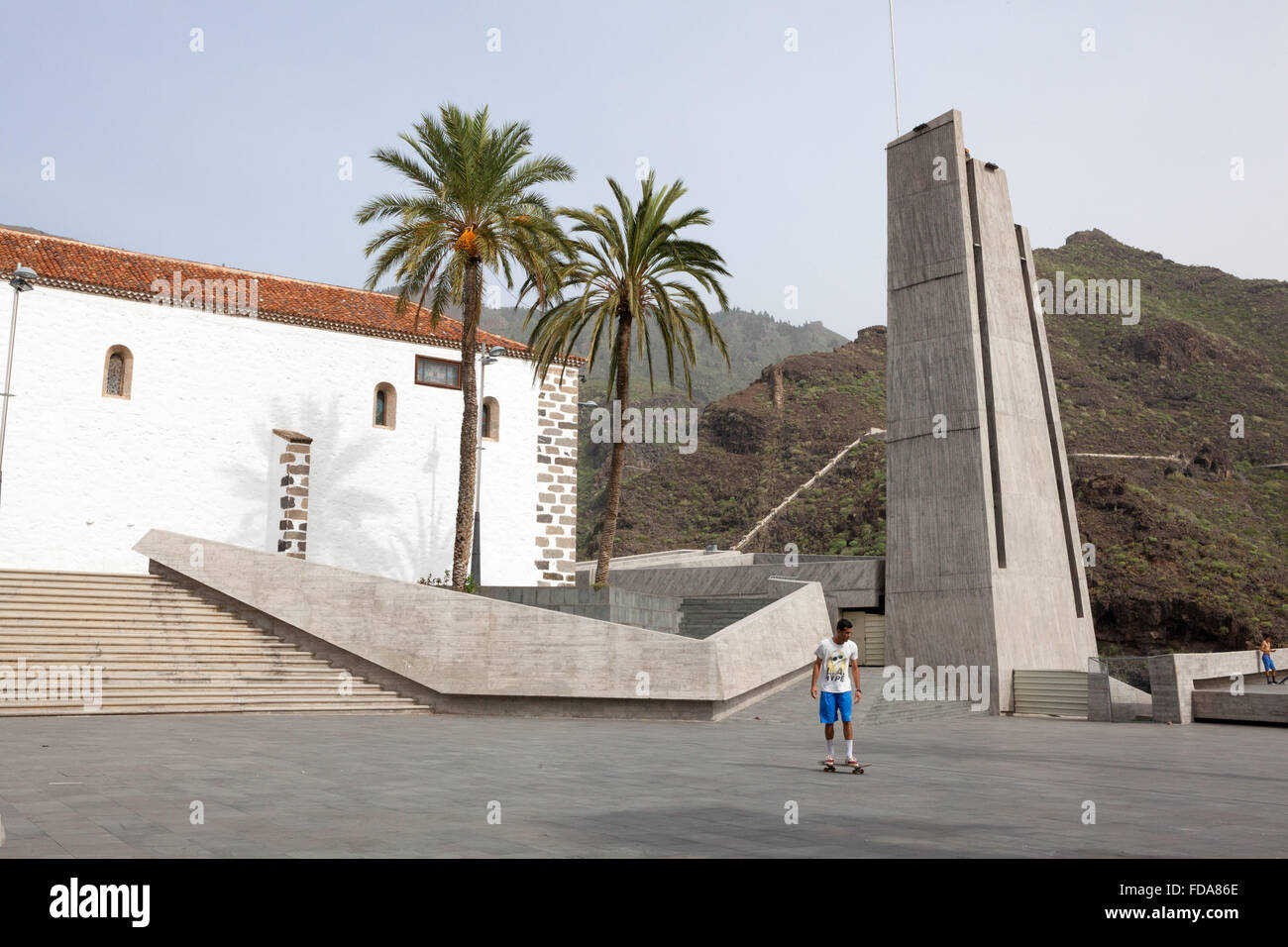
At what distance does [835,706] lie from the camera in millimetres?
10586

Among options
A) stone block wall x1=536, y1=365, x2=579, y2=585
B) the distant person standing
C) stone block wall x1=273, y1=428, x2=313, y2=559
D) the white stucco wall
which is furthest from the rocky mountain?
stone block wall x1=273, y1=428, x2=313, y2=559

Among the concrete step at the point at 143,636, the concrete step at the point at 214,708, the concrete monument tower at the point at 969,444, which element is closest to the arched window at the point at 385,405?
the concrete step at the point at 143,636

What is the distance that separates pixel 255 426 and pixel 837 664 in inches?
788

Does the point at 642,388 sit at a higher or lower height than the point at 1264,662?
higher

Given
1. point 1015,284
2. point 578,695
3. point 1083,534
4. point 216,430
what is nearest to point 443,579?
point 216,430

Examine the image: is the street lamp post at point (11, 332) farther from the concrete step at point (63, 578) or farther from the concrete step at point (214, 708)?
the concrete step at point (214, 708)

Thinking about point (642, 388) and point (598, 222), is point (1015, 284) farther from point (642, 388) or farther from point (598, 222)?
point (642, 388)

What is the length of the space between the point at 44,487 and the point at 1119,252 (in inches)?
3058

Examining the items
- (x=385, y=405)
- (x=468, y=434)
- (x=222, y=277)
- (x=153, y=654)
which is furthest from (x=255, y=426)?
(x=153, y=654)

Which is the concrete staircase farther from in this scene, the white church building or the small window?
the small window

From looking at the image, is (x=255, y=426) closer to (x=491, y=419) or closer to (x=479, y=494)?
(x=479, y=494)

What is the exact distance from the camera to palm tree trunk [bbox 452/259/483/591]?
22312mm
